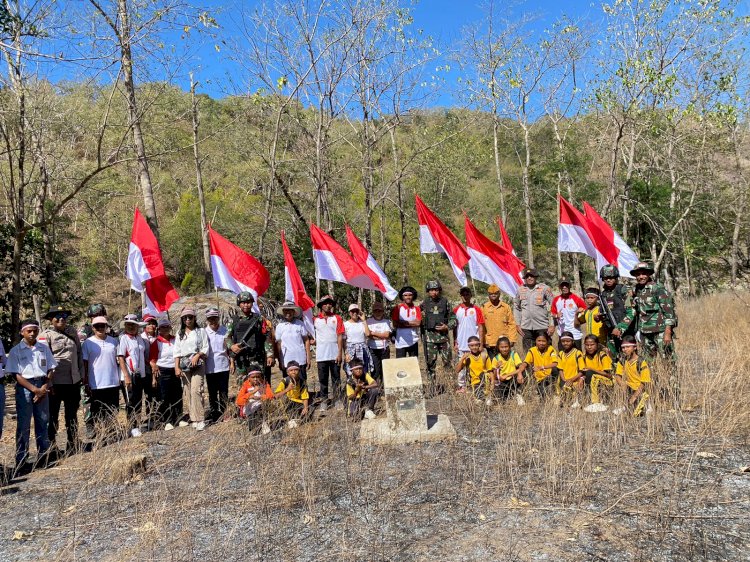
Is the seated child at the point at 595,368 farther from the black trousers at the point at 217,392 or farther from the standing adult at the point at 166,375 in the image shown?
the standing adult at the point at 166,375

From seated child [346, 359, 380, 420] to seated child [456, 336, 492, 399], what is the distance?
4.34ft

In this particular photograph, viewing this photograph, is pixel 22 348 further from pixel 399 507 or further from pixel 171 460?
pixel 399 507

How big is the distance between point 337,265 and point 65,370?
13.0 feet

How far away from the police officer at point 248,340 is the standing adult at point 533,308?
368 cm

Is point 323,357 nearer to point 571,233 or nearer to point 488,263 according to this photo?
point 488,263

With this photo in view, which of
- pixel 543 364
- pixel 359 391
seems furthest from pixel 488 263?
pixel 359 391

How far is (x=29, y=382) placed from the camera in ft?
21.5

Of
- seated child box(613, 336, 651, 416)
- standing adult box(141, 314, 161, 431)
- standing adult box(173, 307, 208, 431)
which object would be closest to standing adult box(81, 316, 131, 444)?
standing adult box(141, 314, 161, 431)

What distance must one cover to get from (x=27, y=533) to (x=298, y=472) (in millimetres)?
2161

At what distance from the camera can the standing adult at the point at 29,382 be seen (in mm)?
6496

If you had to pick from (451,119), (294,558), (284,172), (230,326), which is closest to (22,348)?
(230,326)

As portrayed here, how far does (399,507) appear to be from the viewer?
4.85 m

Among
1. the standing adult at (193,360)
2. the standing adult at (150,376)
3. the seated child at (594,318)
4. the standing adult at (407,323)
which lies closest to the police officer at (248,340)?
the standing adult at (193,360)

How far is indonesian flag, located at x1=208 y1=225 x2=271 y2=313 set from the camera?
904 cm
